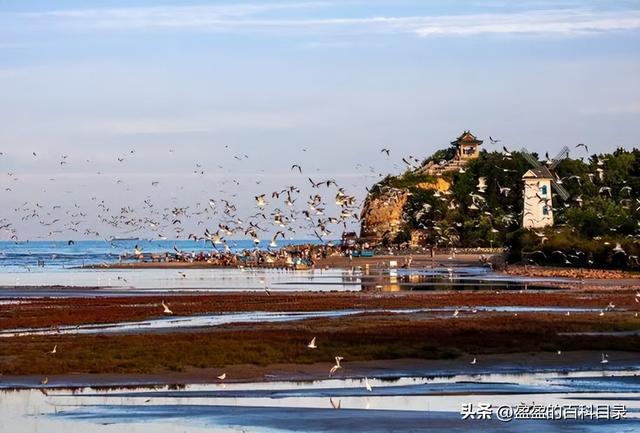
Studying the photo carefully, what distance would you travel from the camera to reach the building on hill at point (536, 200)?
124938 millimetres

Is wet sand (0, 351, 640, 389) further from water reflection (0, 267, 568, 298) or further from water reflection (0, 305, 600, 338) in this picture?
water reflection (0, 267, 568, 298)

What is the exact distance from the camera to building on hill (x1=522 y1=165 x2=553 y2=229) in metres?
125

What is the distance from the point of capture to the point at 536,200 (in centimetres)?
12669

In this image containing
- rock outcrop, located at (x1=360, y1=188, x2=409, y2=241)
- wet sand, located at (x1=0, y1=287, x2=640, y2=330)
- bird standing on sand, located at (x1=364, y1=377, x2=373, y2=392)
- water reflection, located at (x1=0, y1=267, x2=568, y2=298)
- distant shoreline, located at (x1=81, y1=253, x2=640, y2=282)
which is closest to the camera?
bird standing on sand, located at (x1=364, y1=377, x2=373, y2=392)

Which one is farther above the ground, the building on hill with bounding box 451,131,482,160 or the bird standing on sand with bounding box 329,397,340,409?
the building on hill with bounding box 451,131,482,160

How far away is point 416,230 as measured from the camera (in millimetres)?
164000

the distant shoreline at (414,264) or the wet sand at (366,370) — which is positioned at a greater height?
the wet sand at (366,370)

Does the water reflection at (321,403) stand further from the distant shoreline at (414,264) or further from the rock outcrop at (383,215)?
the rock outcrop at (383,215)

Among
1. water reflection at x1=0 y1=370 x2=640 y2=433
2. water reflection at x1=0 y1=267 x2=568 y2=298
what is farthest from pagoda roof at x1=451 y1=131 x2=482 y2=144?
water reflection at x1=0 y1=370 x2=640 y2=433

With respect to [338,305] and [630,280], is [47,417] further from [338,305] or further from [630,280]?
[630,280]

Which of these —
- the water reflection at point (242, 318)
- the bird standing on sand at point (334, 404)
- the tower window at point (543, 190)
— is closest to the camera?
the bird standing on sand at point (334, 404)

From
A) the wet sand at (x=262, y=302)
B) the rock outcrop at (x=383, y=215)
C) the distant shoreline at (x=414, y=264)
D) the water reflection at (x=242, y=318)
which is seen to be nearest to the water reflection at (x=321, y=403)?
the water reflection at (x=242, y=318)

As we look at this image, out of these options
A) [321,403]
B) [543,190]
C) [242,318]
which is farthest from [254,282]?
[321,403]

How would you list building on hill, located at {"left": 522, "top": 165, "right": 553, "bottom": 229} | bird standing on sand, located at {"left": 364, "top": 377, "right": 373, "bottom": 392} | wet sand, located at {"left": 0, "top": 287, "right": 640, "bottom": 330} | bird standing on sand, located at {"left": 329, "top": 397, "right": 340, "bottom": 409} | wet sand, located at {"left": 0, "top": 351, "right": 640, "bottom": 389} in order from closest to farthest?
1. bird standing on sand, located at {"left": 329, "top": 397, "right": 340, "bottom": 409}
2. bird standing on sand, located at {"left": 364, "top": 377, "right": 373, "bottom": 392}
3. wet sand, located at {"left": 0, "top": 351, "right": 640, "bottom": 389}
4. wet sand, located at {"left": 0, "top": 287, "right": 640, "bottom": 330}
5. building on hill, located at {"left": 522, "top": 165, "right": 553, "bottom": 229}
